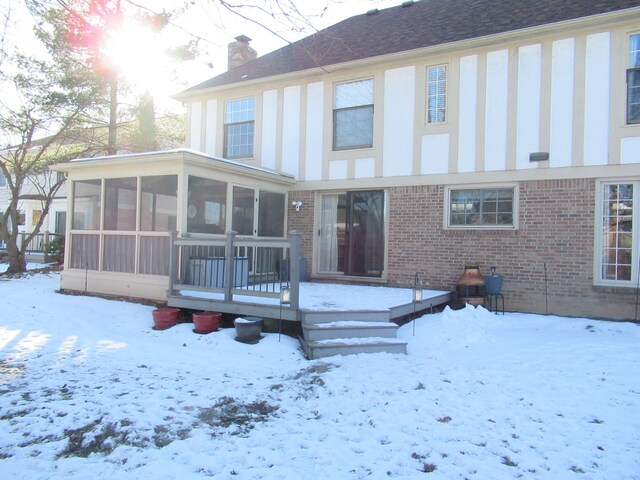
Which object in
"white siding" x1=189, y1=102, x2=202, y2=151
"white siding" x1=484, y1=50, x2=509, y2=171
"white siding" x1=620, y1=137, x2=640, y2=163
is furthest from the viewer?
"white siding" x1=189, y1=102, x2=202, y2=151

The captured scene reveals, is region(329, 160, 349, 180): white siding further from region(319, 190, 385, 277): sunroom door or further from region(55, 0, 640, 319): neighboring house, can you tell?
region(319, 190, 385, 277): sunroom door

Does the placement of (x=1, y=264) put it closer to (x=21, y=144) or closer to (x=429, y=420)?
(x=21, y=144)

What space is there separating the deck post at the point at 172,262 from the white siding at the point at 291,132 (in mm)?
3939

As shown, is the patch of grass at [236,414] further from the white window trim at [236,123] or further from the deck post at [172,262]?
the white window trim at [236,123]

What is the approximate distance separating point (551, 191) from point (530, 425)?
566cm

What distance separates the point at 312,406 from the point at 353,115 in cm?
745

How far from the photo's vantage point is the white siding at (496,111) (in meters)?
8.55

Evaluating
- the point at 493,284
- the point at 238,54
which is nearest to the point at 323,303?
the point at 493,284

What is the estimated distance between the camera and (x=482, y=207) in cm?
880

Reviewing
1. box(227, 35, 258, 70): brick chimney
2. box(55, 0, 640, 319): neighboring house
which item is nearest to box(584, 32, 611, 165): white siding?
box(55, 0, 640, 319): neighboring house

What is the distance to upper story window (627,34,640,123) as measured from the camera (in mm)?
7633

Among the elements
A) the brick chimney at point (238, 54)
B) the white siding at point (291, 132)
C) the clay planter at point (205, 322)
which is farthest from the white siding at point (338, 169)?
the brick chimney at point (238, 54)

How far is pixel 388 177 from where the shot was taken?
31.5ft

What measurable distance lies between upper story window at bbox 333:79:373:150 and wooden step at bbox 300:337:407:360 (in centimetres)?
532
